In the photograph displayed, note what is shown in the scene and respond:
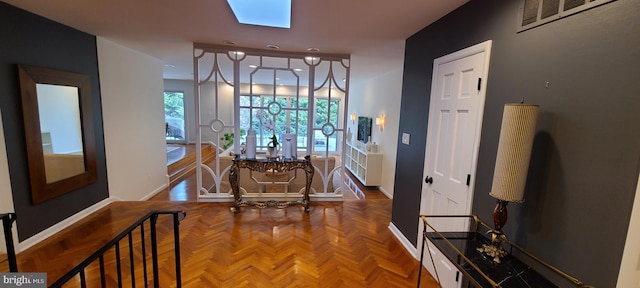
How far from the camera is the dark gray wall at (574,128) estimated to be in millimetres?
1101

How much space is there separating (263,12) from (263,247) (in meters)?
2.49

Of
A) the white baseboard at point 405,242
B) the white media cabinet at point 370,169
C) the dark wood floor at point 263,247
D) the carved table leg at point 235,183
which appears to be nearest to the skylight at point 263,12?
the carved table leg at point 235,183

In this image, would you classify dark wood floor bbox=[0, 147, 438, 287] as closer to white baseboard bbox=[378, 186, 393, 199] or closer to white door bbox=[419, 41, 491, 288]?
white door bbox=[419, 41, 491, 288]

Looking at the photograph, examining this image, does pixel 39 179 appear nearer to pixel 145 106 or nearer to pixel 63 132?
pixel 63 132

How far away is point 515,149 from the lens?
1349 mm

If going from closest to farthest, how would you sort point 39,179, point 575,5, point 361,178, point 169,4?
point 575,5 < point 169,4 < point 39,179 < point 361,178

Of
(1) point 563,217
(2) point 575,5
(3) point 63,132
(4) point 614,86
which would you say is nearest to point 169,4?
(3) point 63,132

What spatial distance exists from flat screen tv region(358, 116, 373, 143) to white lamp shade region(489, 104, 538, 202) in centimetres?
598

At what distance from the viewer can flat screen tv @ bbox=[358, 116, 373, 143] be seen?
24.3 feet

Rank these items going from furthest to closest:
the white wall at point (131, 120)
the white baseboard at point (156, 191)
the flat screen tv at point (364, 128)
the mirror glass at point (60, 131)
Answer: the flat screen tv at point (364, 128), the white baseboard at point (156, 191), the white wall at point (131, 120), the mirror glass at point (60, 131)

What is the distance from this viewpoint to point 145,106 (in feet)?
15.2

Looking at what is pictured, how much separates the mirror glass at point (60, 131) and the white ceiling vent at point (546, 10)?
4330 mm

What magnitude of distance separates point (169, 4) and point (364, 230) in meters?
3.21

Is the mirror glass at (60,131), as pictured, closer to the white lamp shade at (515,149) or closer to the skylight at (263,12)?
the skylight at (263,12)
